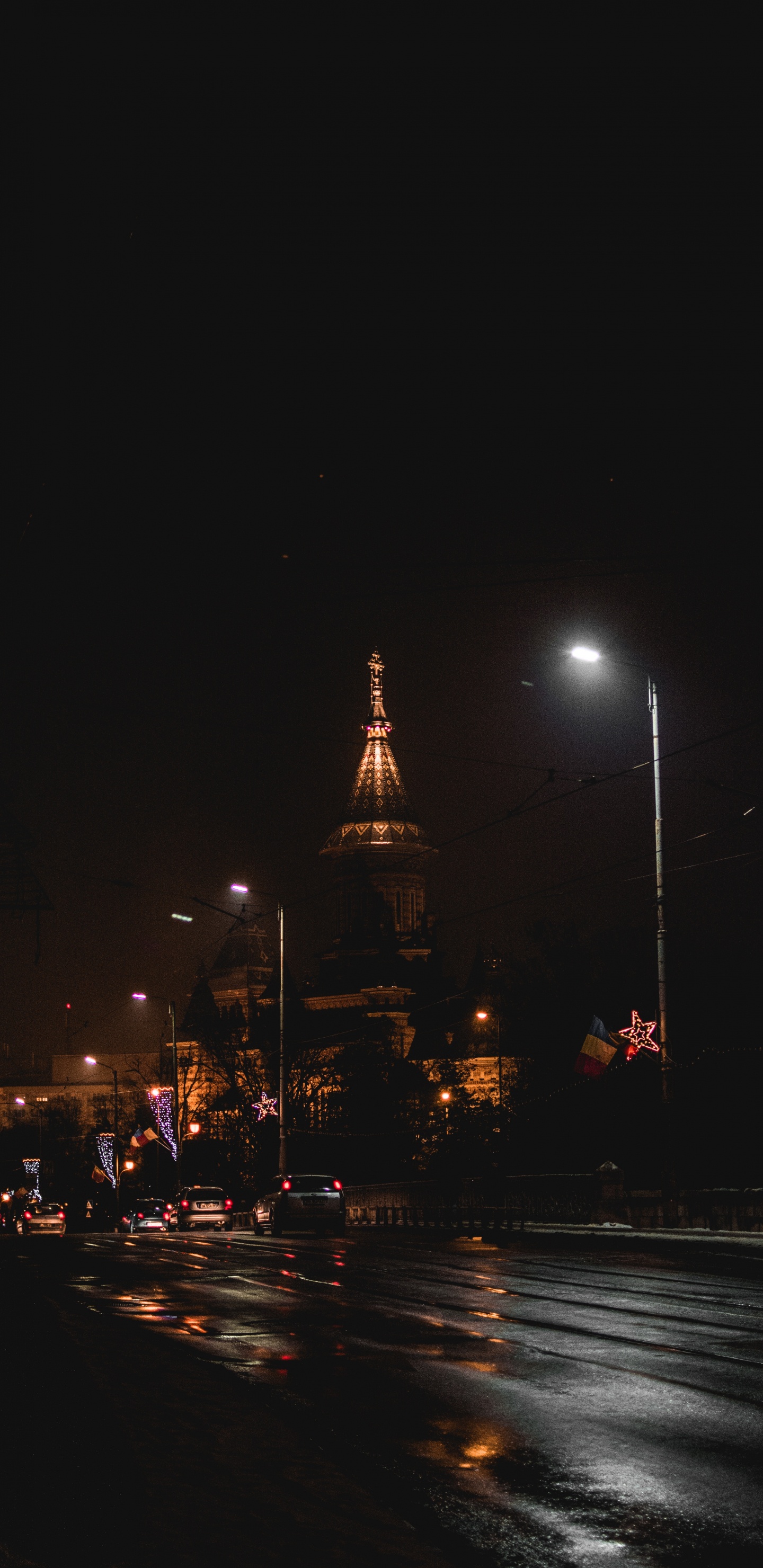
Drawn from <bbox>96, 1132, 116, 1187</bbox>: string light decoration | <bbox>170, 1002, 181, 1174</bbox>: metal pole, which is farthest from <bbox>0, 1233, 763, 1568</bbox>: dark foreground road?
<bbox>96, 1132, 116, 1187</bbox>: string light decoration

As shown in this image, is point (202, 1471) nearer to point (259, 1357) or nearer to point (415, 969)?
point (259, 1357)

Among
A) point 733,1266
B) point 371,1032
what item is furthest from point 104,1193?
point 733,1266

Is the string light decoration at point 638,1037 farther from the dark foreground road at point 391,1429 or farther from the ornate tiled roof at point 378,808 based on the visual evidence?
the ornate tiled roof at point 378,808

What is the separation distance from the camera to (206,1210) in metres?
47.9

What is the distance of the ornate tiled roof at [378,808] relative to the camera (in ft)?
483

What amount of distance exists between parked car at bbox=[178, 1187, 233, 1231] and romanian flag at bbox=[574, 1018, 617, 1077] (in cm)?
1836

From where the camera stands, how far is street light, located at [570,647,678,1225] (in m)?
30.6

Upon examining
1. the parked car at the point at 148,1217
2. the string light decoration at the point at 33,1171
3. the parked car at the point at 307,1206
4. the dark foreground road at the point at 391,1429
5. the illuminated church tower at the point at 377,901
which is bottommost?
the string light decoration at the point at 33,1171

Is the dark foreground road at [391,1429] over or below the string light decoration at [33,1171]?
over

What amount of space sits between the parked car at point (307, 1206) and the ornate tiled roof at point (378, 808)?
10682 centimetres

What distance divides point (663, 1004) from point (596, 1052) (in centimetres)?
209

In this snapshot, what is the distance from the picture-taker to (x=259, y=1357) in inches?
454

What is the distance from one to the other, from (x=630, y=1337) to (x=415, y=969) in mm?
128638

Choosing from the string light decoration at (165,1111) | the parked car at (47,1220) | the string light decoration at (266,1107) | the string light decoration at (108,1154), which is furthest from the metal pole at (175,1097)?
the string light decoration at (108,1154)
